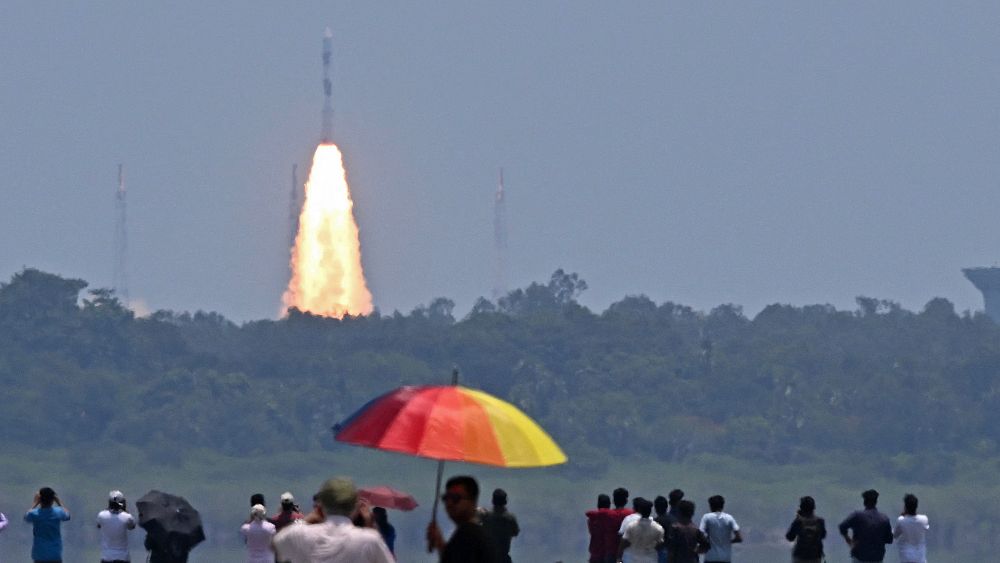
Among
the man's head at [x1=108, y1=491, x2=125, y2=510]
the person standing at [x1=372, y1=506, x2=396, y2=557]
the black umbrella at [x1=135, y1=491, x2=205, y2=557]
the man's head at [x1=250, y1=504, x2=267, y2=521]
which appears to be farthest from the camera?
the black umbrella at [x1=135, y1=491, x2=205, y2=557]

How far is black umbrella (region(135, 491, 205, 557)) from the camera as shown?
116ft

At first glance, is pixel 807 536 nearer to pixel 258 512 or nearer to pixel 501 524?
pixel 501 524

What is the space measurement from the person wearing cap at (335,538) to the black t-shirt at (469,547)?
55 cm

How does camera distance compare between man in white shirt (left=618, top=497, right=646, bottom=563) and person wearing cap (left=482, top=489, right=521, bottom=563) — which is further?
person wearing cap (left=482, top=489, right=521, bottom=563)

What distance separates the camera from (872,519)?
112 ft

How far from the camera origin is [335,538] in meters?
19.9

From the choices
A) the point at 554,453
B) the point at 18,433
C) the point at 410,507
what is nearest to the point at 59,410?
the point at 18,433

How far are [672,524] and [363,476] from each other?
14670 cm

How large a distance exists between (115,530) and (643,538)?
275 inches

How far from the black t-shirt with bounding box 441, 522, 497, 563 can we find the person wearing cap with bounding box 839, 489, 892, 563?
1533 cm

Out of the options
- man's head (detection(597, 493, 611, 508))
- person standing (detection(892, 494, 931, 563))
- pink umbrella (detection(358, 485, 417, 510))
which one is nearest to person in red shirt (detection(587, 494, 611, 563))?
man's head (detection(597, 493, 611, 508))

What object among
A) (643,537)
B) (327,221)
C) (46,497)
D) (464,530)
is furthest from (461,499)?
(327,221)

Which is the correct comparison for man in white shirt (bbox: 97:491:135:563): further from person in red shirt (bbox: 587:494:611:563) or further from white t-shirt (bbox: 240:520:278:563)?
person in red shirt (bbox: 587:494:611:563)

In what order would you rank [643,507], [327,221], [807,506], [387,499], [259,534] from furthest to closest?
[327,221]
[387,499]
[259,534]
[807,506]
[643,507]
